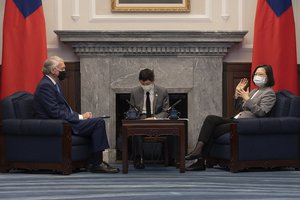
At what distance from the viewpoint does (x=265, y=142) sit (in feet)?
23.5

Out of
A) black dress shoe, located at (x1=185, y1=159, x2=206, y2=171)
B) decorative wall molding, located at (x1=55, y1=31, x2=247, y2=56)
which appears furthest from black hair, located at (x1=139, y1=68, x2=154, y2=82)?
black dress shoe, located at (x1=185, y1=159, x2=206, y2=171)

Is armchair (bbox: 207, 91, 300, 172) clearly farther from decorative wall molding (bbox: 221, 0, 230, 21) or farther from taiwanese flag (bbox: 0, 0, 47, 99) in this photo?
taiwanese flag (bbox: 0, 0, 47, 99)

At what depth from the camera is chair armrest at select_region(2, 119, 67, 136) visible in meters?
6.89

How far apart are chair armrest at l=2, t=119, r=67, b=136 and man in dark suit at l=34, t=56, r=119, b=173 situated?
18cm

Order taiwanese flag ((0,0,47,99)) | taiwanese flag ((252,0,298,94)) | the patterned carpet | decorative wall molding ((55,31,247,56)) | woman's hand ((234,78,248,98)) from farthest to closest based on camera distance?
decorative wall molding ((55,31,247,56)) < taiwanese flag ((252,0,298,94)) < taiwanese flag ((0,0,47,99)) < woman's hand ((234,78,248,98)) < the patterned carpet

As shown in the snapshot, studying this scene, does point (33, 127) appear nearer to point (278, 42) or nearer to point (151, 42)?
point (151, 42)

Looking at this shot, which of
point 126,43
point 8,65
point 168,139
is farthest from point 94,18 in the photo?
point 168,139

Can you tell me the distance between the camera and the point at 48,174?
703 centimetres

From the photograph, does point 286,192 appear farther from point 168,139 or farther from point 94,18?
point 94,18

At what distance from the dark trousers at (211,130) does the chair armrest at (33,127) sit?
148cm

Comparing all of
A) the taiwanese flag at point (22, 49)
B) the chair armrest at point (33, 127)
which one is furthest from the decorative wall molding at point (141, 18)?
the chair armrest at point (33, 127)

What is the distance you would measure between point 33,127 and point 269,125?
234 cm

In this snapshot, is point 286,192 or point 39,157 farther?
point 39,157

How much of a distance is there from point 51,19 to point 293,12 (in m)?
2.91
